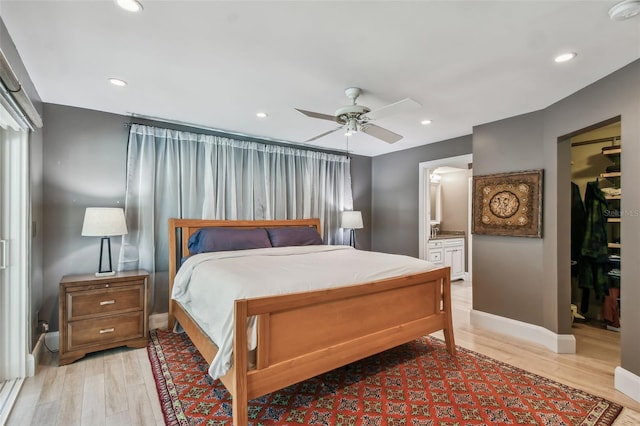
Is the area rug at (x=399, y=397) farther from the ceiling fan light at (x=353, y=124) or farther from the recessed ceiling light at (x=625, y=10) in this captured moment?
the recessed ceiling light at (x=625, y=10)

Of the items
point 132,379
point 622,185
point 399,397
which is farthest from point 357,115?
point 132,379

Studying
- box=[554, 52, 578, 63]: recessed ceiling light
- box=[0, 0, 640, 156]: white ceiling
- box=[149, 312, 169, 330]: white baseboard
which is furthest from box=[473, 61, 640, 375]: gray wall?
box=[149, 312, 169, 330]: white baseboard

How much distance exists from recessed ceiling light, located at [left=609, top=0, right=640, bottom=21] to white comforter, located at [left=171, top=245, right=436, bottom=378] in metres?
1.99

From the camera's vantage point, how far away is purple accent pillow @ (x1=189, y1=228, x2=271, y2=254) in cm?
336

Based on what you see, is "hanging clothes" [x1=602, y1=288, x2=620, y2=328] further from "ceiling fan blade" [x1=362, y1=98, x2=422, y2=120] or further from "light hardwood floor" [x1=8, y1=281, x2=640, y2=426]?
"ceiling fan blade" [x1=362, y1=98, x2=422, y2=120]

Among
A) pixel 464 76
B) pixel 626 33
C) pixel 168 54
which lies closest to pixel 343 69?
pixel 464 76

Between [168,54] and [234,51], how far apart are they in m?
0.45

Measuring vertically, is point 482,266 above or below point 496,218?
below

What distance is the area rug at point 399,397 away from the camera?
1.94 meters

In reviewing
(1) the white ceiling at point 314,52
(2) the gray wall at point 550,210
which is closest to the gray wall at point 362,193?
(2) the gray wall at point 550,210

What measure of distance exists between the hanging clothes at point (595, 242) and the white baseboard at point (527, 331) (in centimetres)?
108

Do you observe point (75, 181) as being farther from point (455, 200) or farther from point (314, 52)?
point (455, 200)

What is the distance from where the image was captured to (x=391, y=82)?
247 cm

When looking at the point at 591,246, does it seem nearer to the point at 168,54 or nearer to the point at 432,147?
the point at 432,147
